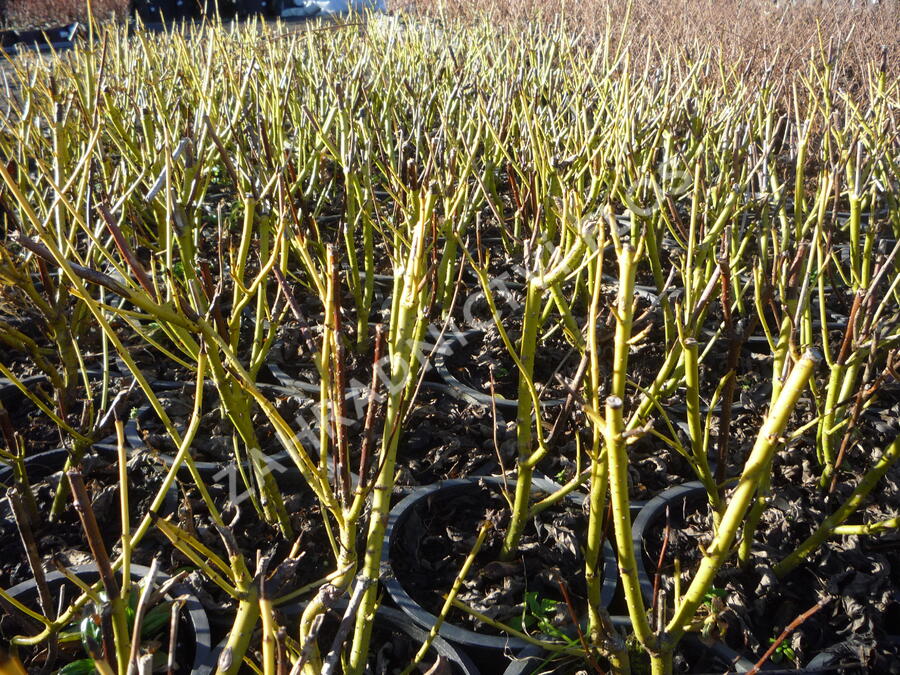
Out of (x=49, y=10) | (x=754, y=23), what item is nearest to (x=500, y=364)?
(x=754, y=23)

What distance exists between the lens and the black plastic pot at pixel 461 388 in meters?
2.11

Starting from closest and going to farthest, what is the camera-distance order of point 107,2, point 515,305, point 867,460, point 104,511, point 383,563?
point 383,563 → point 104,511 → point 867,460 → point 515,305 → point 107,2

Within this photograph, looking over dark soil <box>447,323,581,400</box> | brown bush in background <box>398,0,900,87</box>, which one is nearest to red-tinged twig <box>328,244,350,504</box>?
dark soil <box>447,323,581,400</box>

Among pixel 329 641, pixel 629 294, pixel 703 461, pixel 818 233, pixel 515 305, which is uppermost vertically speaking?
pixel 629 294

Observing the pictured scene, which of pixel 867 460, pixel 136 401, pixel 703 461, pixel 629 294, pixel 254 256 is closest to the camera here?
pixel 629 294

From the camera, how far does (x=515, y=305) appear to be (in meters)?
2.71

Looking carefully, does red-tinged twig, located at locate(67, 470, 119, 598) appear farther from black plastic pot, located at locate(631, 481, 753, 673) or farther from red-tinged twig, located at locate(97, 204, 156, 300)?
black plastic pot, located at locate(631, 481, 753, 673)

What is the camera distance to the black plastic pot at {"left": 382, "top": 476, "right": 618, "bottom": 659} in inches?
53.9

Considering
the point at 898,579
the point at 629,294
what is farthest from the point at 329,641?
the point at 898,579

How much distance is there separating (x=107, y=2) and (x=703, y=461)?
2072 cm

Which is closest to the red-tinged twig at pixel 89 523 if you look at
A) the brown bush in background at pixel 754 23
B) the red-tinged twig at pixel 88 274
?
the red-tinged twig at pixel 88 274

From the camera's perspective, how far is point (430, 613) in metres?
1.44

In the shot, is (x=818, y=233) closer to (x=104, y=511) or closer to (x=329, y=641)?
(x=329, y=641)

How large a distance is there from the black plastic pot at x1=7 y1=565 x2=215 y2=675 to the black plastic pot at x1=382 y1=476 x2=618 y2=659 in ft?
1.24
